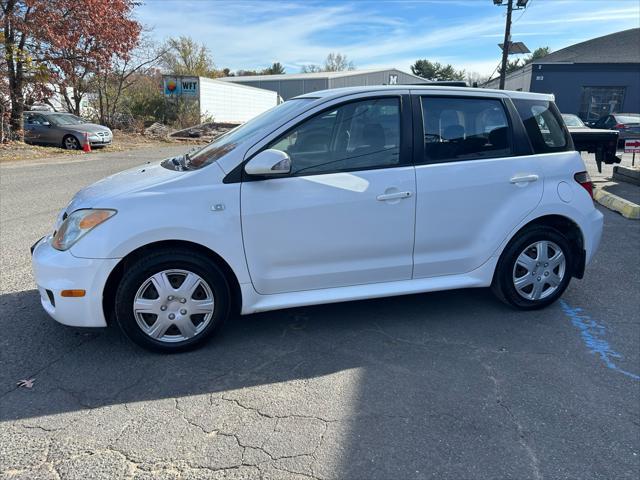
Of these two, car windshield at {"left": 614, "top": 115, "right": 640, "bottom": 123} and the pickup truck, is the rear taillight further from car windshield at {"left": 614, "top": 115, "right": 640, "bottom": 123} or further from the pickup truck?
car windshield at {"left": 614, "top": 115, "right": 640, "bottom": 123}

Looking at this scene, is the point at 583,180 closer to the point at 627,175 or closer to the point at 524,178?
the point at 524,178

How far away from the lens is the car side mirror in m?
3.22

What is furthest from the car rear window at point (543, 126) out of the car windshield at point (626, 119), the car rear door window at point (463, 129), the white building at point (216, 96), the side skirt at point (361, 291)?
the white building at point (216, 96)

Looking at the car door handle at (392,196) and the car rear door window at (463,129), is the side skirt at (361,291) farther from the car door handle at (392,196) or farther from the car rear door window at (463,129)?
the car rear door window at (463,129)

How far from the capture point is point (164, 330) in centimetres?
333

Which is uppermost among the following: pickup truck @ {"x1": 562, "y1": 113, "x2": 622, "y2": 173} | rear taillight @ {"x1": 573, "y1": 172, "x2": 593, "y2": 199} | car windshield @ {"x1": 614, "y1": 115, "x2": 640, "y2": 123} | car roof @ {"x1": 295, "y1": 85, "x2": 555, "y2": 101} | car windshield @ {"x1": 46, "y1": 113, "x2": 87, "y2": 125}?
car windshield @ {"x1": 614, "y1": 115, "x2": 640, "y2": 123}

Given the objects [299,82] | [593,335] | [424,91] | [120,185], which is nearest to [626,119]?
[593,335]

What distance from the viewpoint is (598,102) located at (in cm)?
3778

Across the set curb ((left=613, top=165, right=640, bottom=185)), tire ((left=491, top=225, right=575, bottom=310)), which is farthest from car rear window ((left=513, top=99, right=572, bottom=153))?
curb ((left=613, top=165, right=640, bottom=185))

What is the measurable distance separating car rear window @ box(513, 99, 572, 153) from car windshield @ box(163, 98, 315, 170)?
1.82 meters

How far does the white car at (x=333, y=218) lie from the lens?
3197 mm

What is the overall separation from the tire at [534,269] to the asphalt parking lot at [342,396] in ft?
0.53

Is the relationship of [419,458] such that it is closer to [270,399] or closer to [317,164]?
[270,399]

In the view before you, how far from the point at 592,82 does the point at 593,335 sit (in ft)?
133
